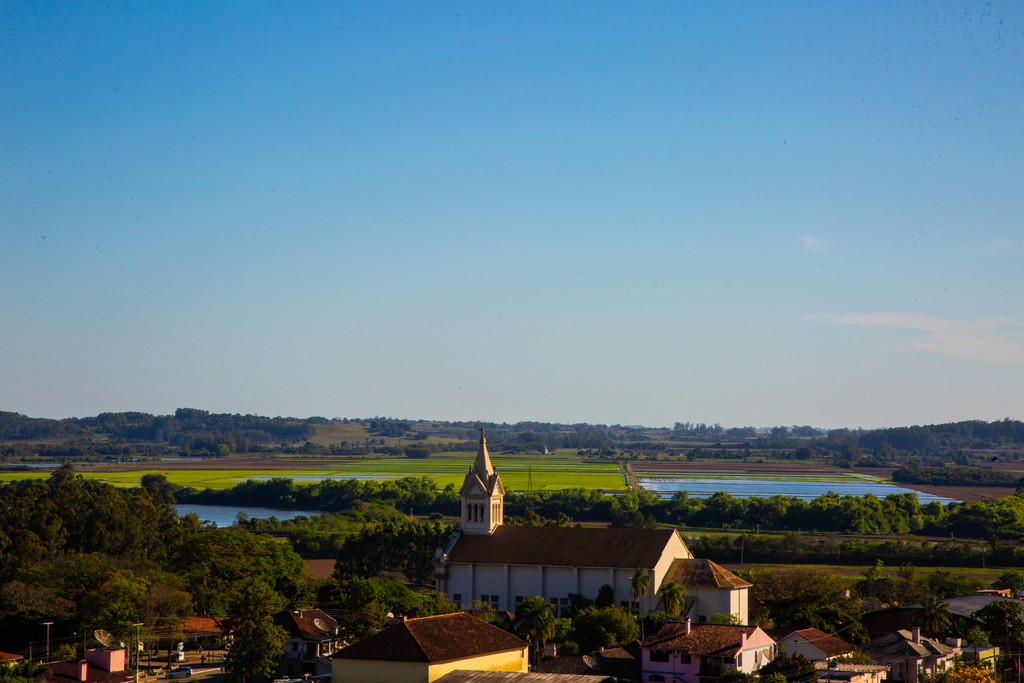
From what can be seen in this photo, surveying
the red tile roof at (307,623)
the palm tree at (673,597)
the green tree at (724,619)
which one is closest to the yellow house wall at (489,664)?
the red tile roof at (307,623)

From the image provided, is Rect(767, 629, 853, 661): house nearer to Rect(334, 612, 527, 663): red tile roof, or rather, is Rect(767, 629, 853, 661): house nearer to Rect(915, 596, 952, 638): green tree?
Rect(915, 596, 952, 638): green tree

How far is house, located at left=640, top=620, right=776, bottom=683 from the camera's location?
5156 centimetres

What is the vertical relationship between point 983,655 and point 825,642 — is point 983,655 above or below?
below

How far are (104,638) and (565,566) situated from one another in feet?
89.8

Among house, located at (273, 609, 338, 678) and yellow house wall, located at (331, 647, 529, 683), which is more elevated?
yellow house wall, located at (331, 647, 529, 683)

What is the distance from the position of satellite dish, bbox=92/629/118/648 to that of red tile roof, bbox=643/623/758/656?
27662mm

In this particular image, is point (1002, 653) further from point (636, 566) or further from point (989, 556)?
point (989, 556)

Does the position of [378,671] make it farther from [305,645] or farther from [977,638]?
[977,638]

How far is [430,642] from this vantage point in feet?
150

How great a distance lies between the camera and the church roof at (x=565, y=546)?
70875 millimetres

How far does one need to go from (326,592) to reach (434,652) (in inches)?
1236

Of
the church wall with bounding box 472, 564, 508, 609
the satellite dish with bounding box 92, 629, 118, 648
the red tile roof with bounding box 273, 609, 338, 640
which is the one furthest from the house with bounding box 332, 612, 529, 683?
the church wall with bounding box 472, 564, 508, 609

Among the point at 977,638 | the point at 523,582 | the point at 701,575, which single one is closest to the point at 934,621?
the point at 977,638

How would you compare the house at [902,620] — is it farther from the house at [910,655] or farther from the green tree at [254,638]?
the green tree at [254,638]
